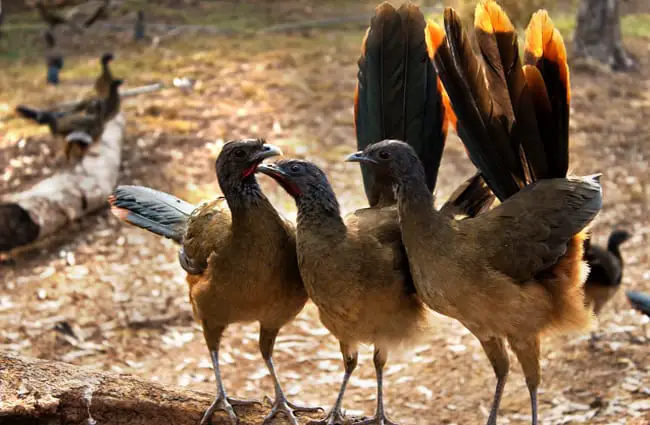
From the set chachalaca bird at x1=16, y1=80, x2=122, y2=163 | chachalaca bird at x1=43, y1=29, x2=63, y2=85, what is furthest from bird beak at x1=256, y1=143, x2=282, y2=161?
chachalaca bird at x1=43, y1=29, x2=63, y2=85

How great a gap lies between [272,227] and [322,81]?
7.94 metres

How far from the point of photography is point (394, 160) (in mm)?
3041

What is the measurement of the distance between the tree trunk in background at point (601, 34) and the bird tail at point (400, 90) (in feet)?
30.5

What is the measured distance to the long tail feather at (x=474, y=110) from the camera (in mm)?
3031

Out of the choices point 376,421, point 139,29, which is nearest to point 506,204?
point 376,421

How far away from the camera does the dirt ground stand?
16.8 ft

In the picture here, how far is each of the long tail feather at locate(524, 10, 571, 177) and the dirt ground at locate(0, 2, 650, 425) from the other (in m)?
1.87

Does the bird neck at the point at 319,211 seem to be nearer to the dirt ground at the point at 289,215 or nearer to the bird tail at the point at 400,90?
the bird tail at the point at 400,90

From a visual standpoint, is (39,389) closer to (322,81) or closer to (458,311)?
(458,311)

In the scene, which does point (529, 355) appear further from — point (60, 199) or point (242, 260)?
point (60, 199)

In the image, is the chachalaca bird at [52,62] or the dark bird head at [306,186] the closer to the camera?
the dark bird head at [306,186]

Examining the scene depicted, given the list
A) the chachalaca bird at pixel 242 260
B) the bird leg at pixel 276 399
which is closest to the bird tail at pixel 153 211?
the chachalaca bird at pixel 242 260

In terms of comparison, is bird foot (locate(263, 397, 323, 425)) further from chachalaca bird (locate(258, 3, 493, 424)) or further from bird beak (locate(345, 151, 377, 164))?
bird beak (locate(345, 151, 377, 164))

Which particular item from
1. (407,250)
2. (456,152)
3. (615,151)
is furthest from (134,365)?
(615,151)
